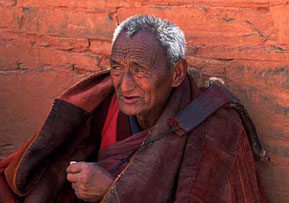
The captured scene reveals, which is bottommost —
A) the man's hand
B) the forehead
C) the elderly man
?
the man's hand

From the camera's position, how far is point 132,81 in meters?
3.37

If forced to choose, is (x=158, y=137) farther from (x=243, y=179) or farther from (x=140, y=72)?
(x=243, y=179)

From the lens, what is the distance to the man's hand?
11.1ft

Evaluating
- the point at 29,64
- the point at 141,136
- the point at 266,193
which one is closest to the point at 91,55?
the point at 29,64

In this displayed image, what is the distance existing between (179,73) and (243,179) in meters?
0.57

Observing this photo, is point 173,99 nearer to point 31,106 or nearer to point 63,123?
point 63,123

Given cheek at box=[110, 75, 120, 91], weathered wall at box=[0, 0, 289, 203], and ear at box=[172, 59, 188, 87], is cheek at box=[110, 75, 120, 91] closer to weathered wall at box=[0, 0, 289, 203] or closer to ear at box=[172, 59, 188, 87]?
ear at box=[172, 59, 188, 87]

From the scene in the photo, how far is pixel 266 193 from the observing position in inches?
151

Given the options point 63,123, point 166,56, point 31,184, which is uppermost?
point 166,56

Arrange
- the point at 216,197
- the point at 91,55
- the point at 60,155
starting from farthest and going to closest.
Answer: the point at 91,55 → the point at 60,155 → the point at 216,197

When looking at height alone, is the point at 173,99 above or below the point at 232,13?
below

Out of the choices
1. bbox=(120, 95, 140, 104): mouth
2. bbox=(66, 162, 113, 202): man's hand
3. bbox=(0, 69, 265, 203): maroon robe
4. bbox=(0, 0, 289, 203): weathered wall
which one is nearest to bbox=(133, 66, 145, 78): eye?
bbox=(120, 95, 140, 104): mouth

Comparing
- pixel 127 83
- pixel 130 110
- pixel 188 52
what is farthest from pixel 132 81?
pixel 188 52

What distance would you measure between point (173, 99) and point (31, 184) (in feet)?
2.79
